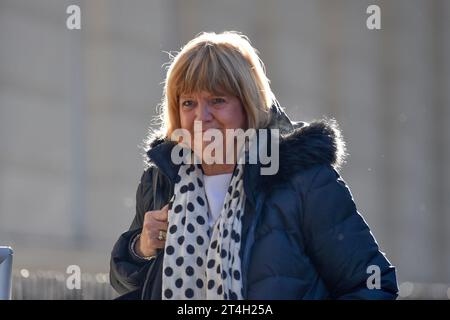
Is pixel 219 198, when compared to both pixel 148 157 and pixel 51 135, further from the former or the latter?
pixel 51 135

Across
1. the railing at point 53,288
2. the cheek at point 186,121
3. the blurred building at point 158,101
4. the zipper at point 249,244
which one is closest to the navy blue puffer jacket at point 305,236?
the zipper at point 249,244

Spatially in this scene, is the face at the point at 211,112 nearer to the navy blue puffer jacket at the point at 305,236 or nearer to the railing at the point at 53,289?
the navy blue puffer jacket at the point at 305,236

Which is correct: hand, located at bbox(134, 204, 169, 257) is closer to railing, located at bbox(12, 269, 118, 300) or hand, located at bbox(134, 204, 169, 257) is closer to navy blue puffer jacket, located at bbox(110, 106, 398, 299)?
navy blue puffer jacket, located at bbox(110, 106, 398, 299)

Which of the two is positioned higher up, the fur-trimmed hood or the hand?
the fur-trimmed hood

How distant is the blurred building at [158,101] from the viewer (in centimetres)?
1276

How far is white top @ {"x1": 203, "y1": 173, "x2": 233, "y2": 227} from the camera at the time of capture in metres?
4.27

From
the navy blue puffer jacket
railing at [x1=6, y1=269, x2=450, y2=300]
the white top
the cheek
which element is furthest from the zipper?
railing at [x1=6, y1=269, x2=450, y2=300]

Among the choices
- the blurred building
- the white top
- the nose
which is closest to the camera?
the nose

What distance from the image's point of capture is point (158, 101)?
46.7ft

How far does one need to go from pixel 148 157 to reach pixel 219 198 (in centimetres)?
28

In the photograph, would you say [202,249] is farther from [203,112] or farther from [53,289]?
[53,289]

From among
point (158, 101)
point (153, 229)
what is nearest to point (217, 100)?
point (153, 229)

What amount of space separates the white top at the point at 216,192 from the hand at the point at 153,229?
153 millimetres

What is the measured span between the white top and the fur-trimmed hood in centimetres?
20
